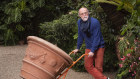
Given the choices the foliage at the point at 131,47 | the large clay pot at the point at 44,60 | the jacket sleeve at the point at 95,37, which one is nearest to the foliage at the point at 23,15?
the foliage at the point at 131,47

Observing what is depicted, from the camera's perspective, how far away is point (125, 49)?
4.57m

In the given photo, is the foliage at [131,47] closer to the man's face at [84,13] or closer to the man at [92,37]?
the man at [92,37]

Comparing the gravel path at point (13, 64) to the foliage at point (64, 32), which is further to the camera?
the foliage at point (64, 32)

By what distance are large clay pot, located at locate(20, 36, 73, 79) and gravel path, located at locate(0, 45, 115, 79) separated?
84.7 inches

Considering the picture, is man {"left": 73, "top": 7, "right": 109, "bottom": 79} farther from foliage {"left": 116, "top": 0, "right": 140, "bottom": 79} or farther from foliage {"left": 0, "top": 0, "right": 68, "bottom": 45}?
foliage {"left": 0, "top": 0, "right": 68, "bottom": 45}

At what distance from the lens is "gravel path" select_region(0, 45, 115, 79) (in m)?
5.52

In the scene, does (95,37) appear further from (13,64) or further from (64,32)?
(13,64)

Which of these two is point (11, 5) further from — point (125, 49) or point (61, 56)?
point (61, 56)

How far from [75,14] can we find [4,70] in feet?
7.65

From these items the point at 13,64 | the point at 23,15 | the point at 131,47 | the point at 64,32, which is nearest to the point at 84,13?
the point at 131,47

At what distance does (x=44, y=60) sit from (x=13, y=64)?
3.46 m

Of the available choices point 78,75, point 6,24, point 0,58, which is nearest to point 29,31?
point 6,24

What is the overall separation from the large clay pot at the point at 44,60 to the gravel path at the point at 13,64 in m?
2.15

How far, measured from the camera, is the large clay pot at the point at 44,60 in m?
3.22
